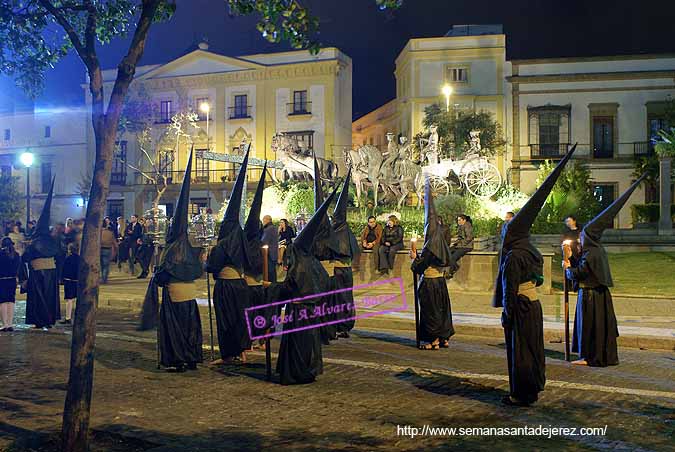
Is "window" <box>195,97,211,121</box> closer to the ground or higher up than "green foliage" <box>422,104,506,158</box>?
higher up

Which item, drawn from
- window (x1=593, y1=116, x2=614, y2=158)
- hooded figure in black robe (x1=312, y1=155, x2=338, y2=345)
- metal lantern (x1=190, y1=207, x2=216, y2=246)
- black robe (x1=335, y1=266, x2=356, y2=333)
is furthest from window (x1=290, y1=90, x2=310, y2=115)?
black robe (x1=335, y1=266, x2=356, y2=333)

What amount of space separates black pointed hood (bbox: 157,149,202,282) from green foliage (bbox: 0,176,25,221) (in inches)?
1707

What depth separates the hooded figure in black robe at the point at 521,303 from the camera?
23.7 ft

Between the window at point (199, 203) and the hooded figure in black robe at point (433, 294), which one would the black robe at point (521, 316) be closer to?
the hooded figure in black robe at point (433, 294)

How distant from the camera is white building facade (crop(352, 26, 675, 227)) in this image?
133 feet

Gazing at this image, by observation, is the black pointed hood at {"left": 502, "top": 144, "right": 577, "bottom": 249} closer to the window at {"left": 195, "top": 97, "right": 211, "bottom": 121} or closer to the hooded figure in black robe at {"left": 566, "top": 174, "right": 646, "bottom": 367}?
the hooded figure in black robe at {"left": 566, "top": 174, "right": 646, "bottom": 367}

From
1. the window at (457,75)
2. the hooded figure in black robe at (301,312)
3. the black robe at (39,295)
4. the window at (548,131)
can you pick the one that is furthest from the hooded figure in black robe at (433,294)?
the window at (548,131)

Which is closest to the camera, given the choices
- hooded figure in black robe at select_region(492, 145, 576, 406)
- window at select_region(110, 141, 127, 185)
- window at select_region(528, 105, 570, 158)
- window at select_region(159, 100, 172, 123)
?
hooded figure in black robe at select_region(492, 145, 576, 406)

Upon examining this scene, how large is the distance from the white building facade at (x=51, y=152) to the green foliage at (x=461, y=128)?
26448mm

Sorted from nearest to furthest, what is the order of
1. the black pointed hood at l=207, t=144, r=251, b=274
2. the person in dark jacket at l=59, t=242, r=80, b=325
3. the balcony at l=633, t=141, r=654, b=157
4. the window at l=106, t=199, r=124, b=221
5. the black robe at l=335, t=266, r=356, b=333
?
the black pointed hood at l=207, t=144, r=251, b=274 < the black robe at l=335, t=266, r=356, b=333 < the person in dark jacket at l=59, t=242, r=80, b=325 < the balcony at l=633, t=141, r=654, b=157 < the window at l=106, t=199, r=124, b=221

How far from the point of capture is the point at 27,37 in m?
8.80

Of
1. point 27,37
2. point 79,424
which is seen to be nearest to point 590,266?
point 79,424

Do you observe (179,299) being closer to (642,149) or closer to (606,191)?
(606,191)

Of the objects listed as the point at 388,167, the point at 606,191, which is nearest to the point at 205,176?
the point at 388,167
